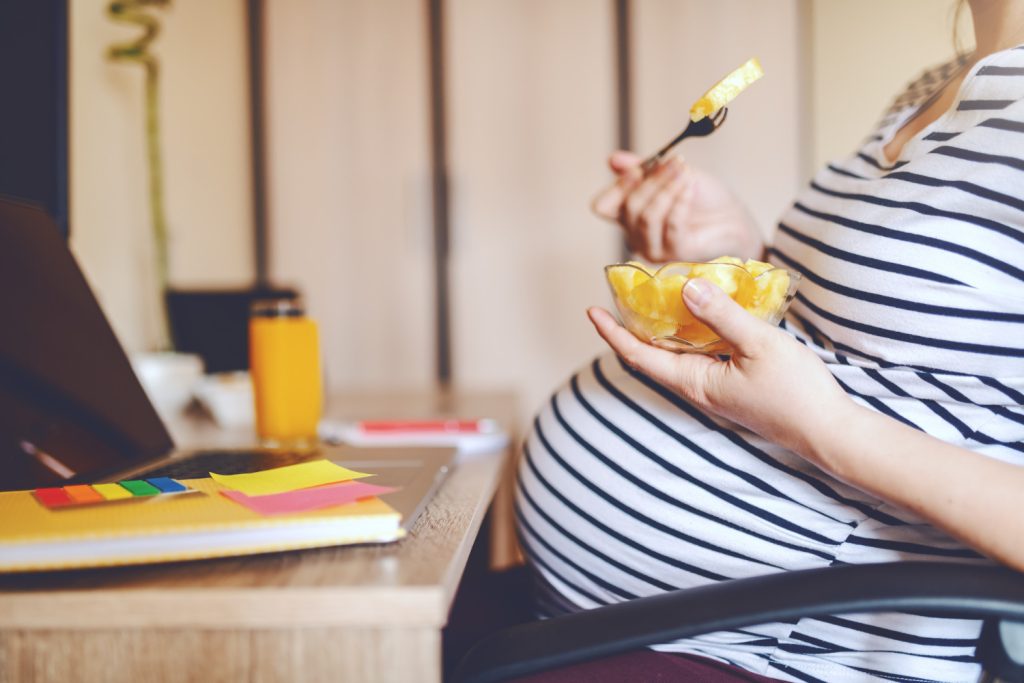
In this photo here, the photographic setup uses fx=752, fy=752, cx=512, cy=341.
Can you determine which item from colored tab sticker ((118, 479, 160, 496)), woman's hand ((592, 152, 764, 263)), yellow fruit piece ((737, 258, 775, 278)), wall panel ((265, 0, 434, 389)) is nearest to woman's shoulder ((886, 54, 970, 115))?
woman's hand ((592, 152, 764, 263))

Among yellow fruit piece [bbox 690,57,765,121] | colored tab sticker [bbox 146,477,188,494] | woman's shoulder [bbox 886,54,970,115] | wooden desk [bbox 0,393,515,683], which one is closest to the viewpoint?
wooden desk [bbox 0,393,515,683]

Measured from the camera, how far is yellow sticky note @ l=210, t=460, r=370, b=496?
1.69 feet

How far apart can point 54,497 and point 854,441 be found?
55 cm

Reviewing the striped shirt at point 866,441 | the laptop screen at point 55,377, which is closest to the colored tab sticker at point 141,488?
the laptop screen at point 55,377

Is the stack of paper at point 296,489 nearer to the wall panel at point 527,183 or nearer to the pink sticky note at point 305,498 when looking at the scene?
the pink sticky note at point 305,498

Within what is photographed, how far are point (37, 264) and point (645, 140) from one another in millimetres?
1948

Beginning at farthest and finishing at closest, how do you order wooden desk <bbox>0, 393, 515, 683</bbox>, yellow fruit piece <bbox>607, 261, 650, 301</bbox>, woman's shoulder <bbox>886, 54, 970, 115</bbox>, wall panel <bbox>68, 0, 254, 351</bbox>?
1. wall panel <bbox>68, 0, 254, 351</bbox>
2. woman's shoulder <bbox>886, 54, 970, 115</bbox>
3. yellow fruit piece <bbox>607, 261, 650, 301</bbox>
4. wooden desk <bbox>0, 393, 515, 683</bbox>

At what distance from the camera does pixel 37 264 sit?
76cm

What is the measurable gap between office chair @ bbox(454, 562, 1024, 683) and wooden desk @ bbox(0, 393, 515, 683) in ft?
0.35

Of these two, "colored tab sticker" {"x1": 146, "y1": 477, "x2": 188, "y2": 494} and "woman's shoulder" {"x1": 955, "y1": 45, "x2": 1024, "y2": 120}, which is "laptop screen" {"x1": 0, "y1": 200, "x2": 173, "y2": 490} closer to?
"colored tab sticker" {"x1": 146, "y1": 477, "x2": 188, "y2": 494}

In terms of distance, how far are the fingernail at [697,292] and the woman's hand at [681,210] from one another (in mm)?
441

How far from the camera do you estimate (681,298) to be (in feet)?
1.89

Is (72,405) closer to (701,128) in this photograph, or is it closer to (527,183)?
(701,128)

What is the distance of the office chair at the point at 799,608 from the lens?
446 mm
